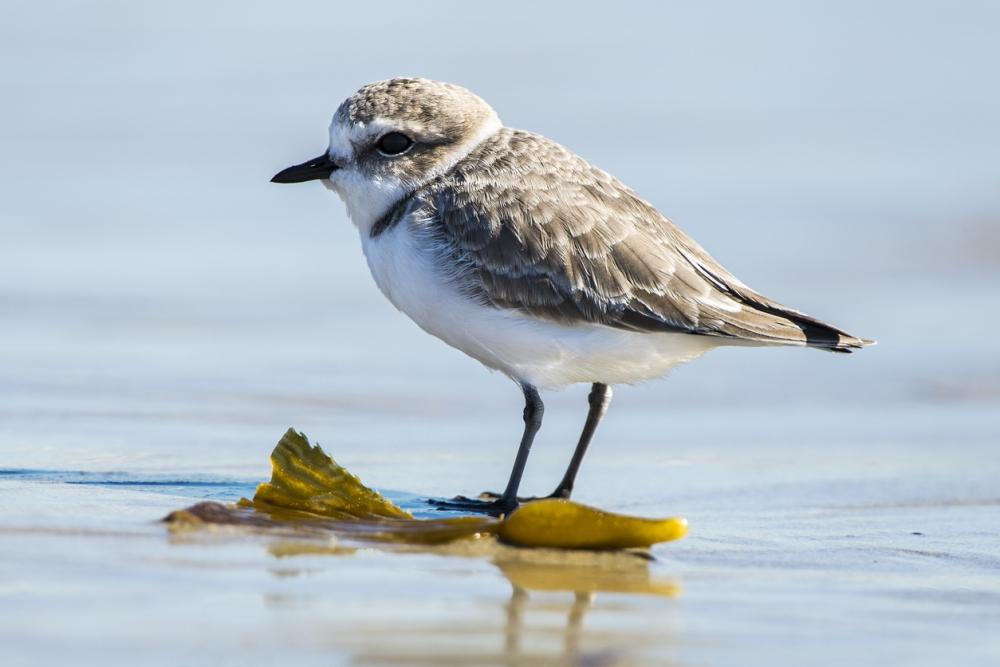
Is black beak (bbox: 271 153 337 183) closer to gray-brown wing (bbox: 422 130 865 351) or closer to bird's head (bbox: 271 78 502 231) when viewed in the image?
bird's head (bbox: 271 78 502 231)

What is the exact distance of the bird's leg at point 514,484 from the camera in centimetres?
623

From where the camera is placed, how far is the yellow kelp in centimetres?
507

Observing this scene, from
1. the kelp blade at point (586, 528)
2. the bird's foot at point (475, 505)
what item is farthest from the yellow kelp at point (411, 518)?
the bird's foot at point (475, 505)

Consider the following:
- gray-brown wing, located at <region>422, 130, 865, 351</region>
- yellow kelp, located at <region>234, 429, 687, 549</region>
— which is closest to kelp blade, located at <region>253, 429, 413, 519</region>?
yellow kelp, located at <region>234, 429, 687, 549</region>

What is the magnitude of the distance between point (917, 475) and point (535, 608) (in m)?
3.53

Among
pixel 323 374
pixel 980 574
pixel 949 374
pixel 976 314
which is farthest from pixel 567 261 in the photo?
pixel 976 314

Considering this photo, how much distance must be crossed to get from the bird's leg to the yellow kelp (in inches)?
24.0

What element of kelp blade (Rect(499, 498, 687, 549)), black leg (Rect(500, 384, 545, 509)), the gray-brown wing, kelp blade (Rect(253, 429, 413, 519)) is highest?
the gray-brown wing

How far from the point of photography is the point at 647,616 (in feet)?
13.9

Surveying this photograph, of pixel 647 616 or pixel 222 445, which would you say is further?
pixel 222 445

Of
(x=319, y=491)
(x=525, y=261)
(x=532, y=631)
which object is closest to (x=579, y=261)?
(x=525, y=261)

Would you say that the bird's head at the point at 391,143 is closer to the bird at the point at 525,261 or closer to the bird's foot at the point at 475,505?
the bird at the point at 525,261

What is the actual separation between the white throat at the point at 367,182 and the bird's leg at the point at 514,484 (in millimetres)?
959

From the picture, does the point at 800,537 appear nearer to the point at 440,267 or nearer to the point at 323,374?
the point at 440,267
